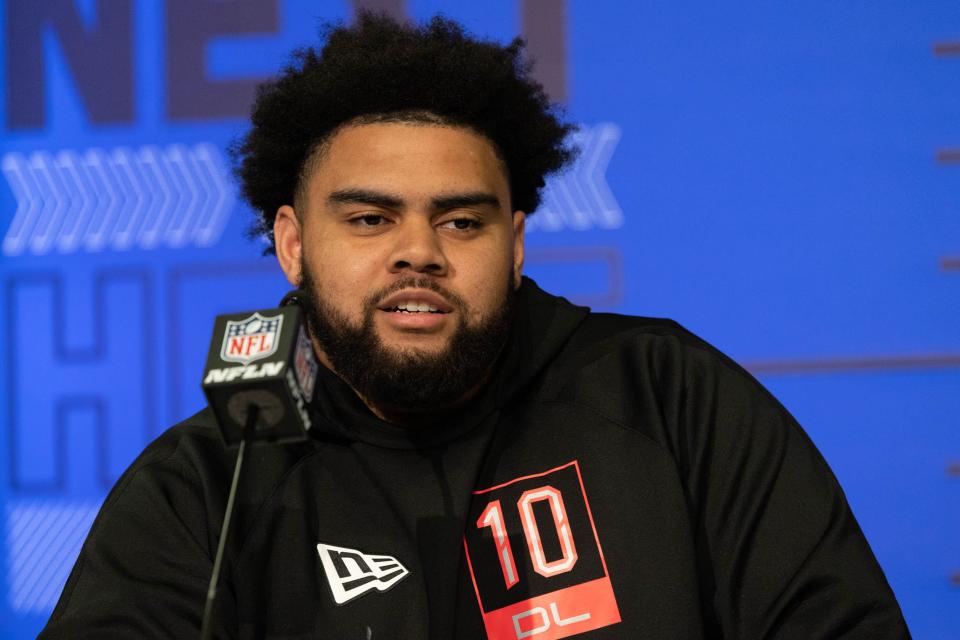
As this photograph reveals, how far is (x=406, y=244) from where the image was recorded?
5.10ft

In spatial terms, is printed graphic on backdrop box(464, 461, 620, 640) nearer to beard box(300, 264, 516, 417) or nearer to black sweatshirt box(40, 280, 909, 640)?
black sweatshirt box(40, 280, 909, 640)

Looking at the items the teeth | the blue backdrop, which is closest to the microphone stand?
the teeth

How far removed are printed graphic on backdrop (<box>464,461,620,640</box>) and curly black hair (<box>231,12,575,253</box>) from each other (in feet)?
1.89

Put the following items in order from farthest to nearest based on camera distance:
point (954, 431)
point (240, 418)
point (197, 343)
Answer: point (197, 343)
point (954, 431)
point (240, 418)

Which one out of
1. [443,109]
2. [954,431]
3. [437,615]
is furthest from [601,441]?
[954,431]

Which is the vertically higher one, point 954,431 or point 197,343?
point 197,343

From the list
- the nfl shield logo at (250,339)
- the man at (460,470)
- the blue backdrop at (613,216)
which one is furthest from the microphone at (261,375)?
the blue backdrop at (613,216)

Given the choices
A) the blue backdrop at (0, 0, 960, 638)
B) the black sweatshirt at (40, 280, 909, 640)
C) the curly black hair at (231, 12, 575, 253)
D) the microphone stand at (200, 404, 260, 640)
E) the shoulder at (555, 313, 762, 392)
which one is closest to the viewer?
the microphone stand at (200, 404, 260, 640)

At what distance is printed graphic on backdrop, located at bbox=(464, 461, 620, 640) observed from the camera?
1.45 meters

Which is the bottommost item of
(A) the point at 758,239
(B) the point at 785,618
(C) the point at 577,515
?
(B) the point at 785,618

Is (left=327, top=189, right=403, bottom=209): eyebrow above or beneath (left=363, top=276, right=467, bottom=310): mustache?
above

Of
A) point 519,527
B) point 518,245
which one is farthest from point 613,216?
point 519,527

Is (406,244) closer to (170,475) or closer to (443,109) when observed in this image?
(443,109)

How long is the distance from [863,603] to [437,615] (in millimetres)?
549
